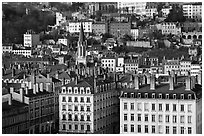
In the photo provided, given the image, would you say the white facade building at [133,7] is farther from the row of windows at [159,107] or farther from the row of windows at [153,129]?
the row of windows at [153,129]

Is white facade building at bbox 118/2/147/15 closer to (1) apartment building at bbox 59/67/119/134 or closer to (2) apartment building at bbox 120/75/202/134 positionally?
(1) apartment building at bbox 59/67/119/134

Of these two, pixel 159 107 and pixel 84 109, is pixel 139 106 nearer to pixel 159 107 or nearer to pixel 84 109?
pixel 159 107

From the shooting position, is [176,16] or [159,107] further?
[176,16]

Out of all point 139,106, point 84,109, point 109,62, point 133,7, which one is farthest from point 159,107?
point 133,7

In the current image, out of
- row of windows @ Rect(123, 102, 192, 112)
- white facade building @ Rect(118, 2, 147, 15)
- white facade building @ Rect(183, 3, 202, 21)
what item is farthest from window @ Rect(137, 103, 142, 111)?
white facade building @ Rect(118, 2, 147, 15)

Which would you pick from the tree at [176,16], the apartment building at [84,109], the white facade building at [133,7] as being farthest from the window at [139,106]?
the white facade building at [133,7]
